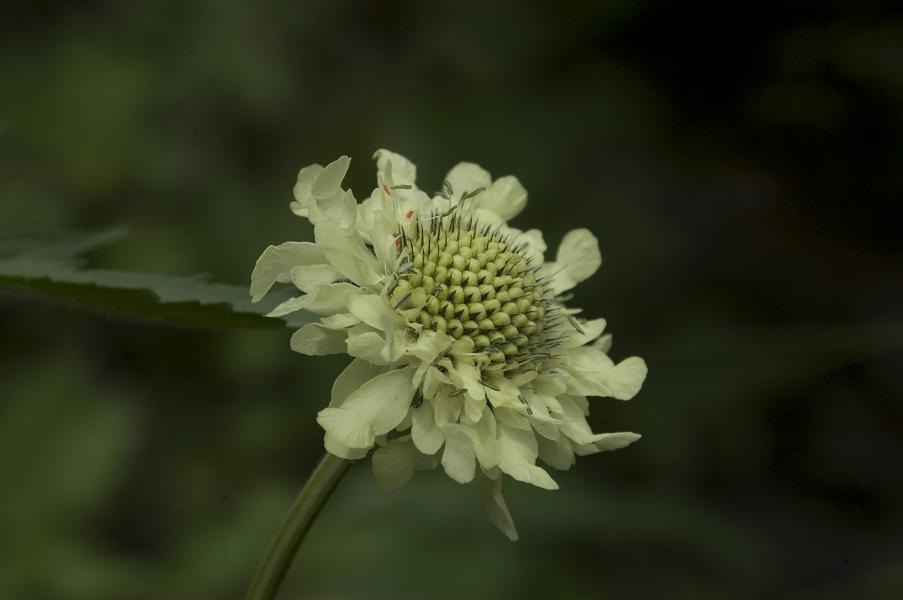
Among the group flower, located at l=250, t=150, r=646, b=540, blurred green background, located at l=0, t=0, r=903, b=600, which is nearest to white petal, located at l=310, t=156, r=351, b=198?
flower, located at l=250, t=150, r=646, b=540

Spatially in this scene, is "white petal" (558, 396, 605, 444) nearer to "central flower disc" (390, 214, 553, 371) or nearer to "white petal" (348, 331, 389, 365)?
"central flower disc" (390, 214, 553, 371)

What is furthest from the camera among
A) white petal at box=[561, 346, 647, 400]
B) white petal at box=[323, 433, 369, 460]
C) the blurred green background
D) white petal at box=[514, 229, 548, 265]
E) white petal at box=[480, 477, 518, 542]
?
the blurred green background

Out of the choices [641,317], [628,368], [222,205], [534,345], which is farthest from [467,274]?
[641,317]

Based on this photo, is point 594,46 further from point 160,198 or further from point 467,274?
point 467,274

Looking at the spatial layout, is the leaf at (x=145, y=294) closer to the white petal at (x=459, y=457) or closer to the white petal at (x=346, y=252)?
the white petal at (x=346, y=252)

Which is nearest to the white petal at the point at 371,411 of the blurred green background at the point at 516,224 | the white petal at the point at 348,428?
the white petal at the point at 348,428
